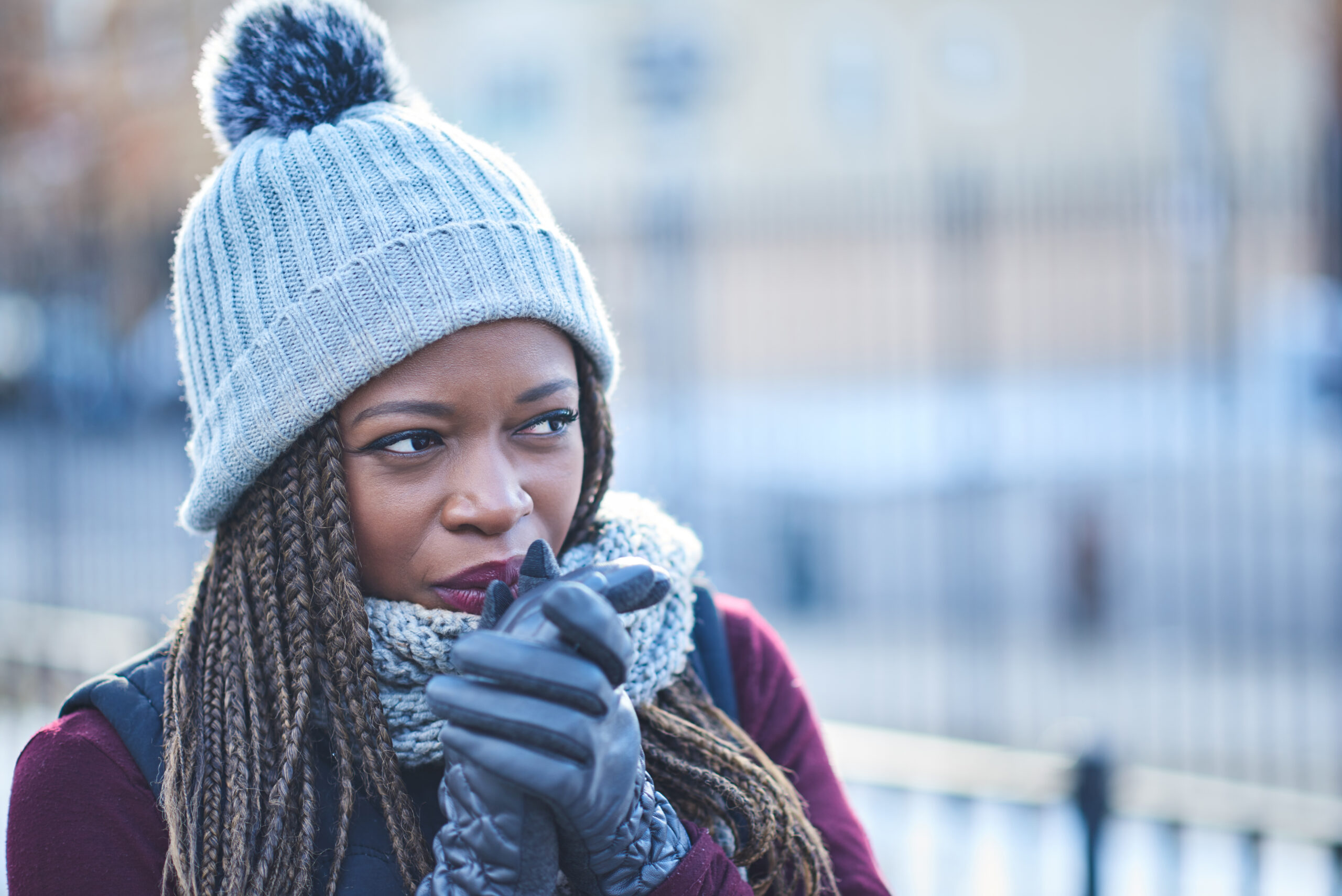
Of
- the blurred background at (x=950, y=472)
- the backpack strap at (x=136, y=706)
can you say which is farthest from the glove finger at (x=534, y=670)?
the blurred background at (x=950, y=472)

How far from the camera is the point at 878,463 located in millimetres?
12031

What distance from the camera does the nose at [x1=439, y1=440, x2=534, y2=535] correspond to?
1552 millimetres

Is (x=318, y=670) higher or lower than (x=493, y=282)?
lower

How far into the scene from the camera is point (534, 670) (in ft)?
4.19

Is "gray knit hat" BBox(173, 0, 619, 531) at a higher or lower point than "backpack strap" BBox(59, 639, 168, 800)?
higher

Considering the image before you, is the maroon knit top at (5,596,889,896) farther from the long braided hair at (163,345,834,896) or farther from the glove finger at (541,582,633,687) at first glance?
the glove finger at (541,582,633,687)

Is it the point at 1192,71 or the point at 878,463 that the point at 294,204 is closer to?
the point at 878,463

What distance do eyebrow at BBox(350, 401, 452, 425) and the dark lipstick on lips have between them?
22 cm

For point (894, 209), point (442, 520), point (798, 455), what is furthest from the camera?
point (798, 455)

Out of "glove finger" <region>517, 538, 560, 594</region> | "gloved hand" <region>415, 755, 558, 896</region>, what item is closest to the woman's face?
"glove finger" <region>517, 538, 560, 594</region>

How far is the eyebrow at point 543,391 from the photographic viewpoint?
5.25ft

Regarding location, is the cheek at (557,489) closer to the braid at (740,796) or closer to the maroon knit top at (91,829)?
the braid at (740,796)

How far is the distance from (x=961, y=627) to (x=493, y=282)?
18.0 feet

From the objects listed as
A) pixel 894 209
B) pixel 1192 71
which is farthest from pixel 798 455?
pixel 1192 71
